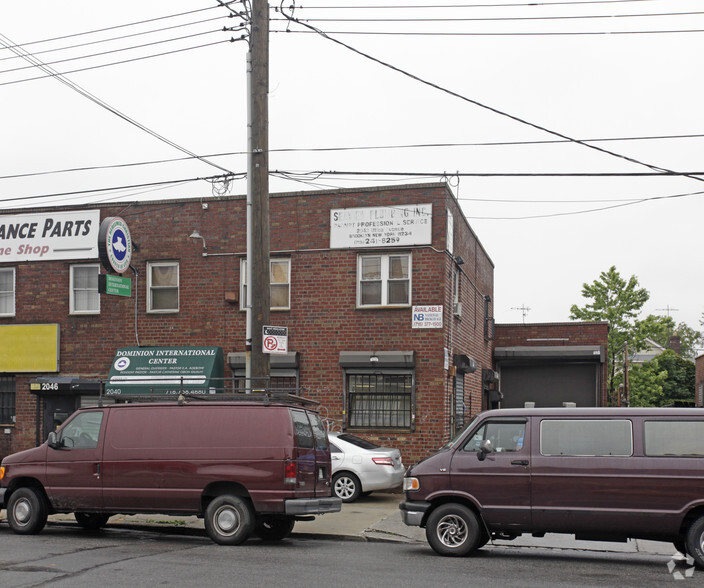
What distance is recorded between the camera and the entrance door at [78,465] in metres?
12.7

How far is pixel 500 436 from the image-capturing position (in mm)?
11414

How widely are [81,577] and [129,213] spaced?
15.0 m

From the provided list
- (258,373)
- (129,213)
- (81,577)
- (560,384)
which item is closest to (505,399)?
(560,384)

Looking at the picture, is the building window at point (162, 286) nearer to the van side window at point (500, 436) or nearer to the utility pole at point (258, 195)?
the utility pole at point (258, 195)

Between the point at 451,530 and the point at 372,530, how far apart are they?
8.48 ft

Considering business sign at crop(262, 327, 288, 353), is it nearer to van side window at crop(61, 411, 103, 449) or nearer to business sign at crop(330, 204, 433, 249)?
van side window at crop(61, 411, 103, 449)

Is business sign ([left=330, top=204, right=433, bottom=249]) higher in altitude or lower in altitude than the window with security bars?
higher

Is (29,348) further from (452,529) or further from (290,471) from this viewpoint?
(452,529)

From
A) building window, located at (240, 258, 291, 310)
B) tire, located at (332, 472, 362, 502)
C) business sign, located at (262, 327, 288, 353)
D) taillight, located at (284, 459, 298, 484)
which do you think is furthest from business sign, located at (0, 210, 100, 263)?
taillight, located at (284, 459, 298, 484)

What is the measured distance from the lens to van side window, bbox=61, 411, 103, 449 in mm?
12883

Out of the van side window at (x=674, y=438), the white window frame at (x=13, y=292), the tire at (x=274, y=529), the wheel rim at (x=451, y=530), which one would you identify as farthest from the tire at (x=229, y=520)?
the white window frame at (x=13, y=292)

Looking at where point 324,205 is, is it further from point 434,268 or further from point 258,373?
point 258,373

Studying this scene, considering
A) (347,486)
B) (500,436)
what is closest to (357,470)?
(347,486)

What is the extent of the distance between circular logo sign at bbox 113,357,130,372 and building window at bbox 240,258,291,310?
10.6ft
